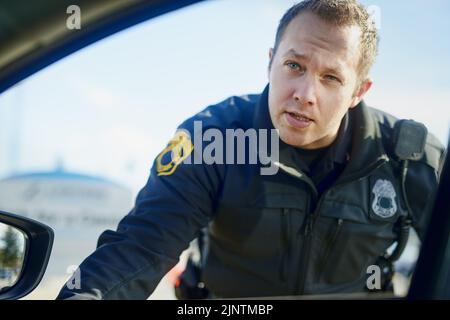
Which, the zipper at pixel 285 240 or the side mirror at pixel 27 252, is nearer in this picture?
the side mirror at pixel 27 252

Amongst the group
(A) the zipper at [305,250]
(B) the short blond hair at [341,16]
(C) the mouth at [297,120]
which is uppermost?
(B) the short blond hair at [341,16]

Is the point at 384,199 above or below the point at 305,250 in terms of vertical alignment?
above

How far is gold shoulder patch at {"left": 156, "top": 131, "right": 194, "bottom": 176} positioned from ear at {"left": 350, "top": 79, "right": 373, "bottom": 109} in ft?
1.52

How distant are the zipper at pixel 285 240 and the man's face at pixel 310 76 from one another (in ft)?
0.64

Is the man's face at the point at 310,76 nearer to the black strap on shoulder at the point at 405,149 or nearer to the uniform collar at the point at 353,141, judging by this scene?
the uniform collar at the point at 353,141

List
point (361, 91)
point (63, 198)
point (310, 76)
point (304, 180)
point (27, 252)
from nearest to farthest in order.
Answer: point (27, 252), point (310, 76), point (304, 180), point (361, 91), point (63, 198)

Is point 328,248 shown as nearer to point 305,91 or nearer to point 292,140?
point 292,140

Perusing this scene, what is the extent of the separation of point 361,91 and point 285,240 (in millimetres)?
457

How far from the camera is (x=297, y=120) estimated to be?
1687 mm

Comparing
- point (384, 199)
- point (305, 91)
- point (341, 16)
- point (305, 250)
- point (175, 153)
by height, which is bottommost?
point (305, 250)

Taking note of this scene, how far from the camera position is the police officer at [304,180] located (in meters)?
1.63

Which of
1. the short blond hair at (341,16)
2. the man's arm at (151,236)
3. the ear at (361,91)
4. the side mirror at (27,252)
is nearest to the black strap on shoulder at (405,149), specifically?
the ear at (361,91)

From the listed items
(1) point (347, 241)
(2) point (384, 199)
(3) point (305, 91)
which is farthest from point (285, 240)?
(3) point (305, 91)

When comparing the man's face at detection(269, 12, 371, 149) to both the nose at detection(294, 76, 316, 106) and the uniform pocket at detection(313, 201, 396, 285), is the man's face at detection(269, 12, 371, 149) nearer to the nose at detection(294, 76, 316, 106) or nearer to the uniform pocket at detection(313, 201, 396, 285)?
the nose at detection(294, 76, 316, 106)
